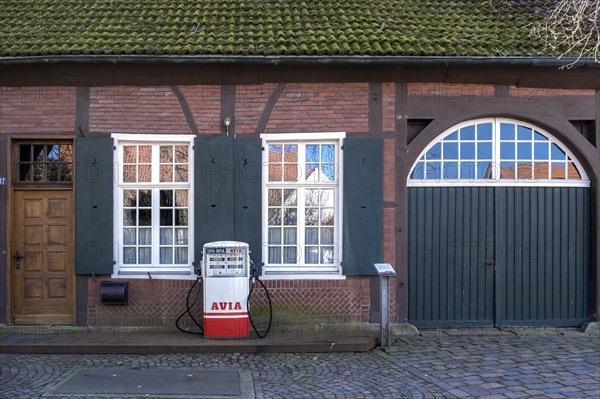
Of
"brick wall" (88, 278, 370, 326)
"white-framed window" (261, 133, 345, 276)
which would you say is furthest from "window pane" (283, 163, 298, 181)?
"brick wall" (88, 278, 370, 326)

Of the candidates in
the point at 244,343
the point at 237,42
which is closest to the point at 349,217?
the point at 244,343

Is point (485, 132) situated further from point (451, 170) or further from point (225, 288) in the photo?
point (225, 288)

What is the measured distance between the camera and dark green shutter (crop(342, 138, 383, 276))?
856cm

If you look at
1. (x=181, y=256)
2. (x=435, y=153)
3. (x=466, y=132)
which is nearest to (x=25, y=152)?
(x=181, y=256)

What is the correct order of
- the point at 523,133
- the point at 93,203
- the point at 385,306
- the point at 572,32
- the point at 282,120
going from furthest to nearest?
the point at 523,133 → the point at 282,120 → the point at 93,203 → the point at 572,32 → the point at 385,306

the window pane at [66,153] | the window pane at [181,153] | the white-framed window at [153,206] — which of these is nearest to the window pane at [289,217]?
the white-framed window at [153,206]

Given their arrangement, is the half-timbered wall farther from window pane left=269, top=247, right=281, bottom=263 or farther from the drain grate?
the drain grate

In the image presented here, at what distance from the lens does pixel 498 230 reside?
348 inches

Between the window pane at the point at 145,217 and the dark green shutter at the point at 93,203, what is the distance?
45cm

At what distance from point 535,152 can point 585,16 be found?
2.07 meters

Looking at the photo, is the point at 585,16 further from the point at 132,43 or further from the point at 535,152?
the point at 132,43

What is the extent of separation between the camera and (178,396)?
5.97 metres

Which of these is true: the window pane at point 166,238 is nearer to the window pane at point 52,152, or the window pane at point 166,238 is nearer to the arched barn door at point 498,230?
the window pane at point 52,152

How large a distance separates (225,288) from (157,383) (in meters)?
1.78
